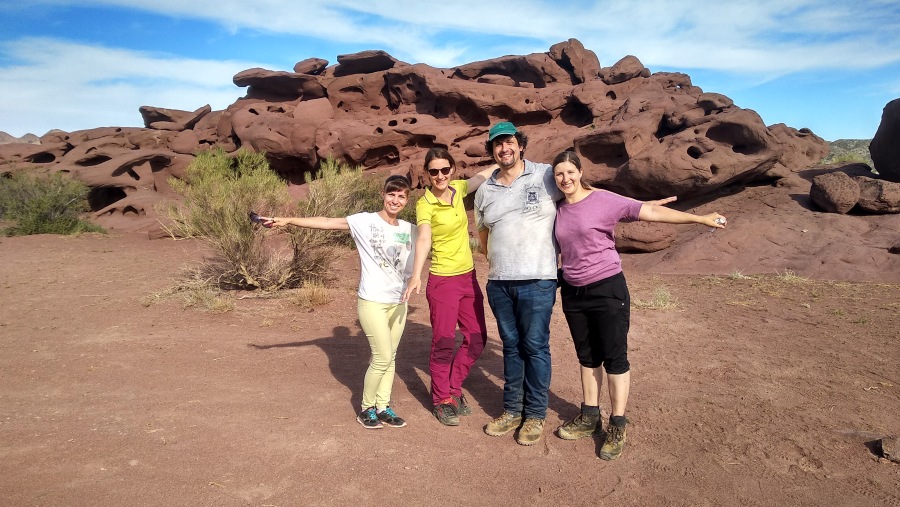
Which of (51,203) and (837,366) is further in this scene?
(51,203)

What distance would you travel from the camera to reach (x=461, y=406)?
4.46 metres

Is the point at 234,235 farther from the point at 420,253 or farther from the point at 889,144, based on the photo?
the point at 889,144

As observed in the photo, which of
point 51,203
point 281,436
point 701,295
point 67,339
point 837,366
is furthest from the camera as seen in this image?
point 51,203

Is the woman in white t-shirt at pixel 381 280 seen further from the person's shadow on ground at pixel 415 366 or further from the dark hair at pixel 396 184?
the person's shadow on ground at pixel 415 366

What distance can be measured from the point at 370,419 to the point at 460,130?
57.6 ft

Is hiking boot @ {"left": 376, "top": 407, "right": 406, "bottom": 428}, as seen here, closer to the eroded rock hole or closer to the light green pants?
the light green pants

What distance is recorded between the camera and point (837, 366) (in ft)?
17.7

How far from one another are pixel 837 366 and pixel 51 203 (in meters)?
20.3

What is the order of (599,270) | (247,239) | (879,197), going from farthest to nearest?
(879,197), (247,239), (599,270)

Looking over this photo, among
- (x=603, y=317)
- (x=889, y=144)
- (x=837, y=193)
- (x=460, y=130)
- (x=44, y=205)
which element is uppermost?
(x=460, y=130)

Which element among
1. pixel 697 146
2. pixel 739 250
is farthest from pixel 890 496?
pixel 697 146

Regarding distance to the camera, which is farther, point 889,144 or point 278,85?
point 278,85

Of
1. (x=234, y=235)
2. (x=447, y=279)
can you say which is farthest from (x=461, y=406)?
(x=234, y=235)

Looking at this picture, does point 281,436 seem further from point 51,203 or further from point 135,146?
point 135,146
